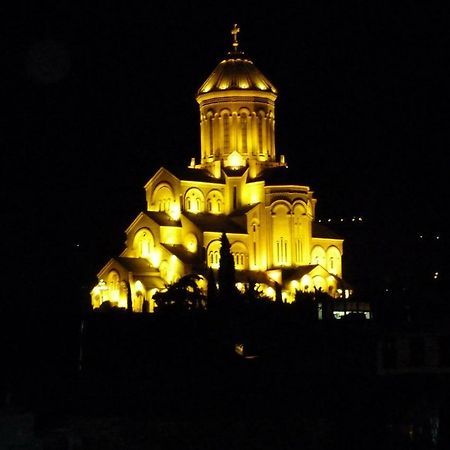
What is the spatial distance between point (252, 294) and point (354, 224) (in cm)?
4060

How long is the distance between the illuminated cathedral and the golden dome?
51mm

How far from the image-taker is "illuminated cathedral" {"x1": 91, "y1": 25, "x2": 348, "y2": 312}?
67.4 meters

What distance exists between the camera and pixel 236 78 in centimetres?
7206

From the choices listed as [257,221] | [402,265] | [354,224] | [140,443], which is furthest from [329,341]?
[354,224]

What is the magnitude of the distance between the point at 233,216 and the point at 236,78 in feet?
23.4

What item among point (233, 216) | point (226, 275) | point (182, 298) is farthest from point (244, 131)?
point (182, 298)

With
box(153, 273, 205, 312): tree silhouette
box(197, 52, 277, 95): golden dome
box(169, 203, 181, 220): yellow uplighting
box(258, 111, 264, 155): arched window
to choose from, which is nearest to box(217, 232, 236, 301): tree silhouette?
box(153, 273, 205, 312): tree silhouette

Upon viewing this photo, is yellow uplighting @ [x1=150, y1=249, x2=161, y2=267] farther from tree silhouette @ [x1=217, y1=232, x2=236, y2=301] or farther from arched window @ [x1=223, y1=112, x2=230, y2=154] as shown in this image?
tree silhouette @ [x1=217, y1=232, x2=236, y2=301]

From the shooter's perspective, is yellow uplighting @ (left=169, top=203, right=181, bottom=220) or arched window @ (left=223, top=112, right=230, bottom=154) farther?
arched window @ (left=223, top=112, right=230, bottom=154)

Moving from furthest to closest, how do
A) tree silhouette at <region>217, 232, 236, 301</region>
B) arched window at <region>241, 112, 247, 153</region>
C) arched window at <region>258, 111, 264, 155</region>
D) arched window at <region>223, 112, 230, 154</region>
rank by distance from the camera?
arched window at <region>258, 111, 264, 155</region>
arched window at <region>241, 112, 247, 153</region>
arched window at <region>223, 112, 230, 154</region>
tree silhouette at <region>217, 232, 236, 301</region>

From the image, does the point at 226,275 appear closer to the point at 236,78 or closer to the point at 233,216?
the point at 233,216

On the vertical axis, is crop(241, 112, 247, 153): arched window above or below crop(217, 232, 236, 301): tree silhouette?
above

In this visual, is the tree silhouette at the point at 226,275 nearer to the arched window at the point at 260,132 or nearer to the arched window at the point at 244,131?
the arched window at the point at 244,131

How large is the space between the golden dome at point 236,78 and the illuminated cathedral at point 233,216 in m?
0.05
